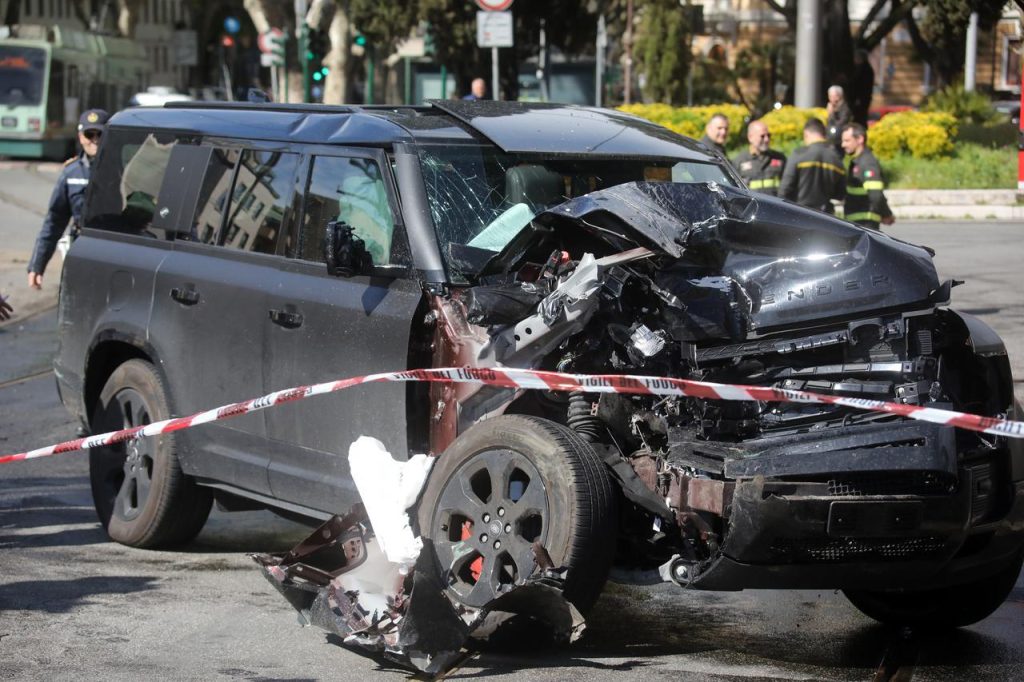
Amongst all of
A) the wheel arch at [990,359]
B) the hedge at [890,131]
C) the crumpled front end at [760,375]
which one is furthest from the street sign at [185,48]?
the wheel arch at [990,359]

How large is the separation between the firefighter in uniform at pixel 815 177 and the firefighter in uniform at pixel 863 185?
10 centimetres

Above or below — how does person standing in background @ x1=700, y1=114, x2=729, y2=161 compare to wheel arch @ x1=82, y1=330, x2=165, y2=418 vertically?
above

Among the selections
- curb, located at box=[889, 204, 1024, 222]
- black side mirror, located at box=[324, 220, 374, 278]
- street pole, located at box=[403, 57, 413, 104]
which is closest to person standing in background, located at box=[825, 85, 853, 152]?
curb, located at box=[889, 204, 1024, 222]

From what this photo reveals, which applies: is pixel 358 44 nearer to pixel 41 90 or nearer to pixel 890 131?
pixel 41 90

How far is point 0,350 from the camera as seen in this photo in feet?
44.5

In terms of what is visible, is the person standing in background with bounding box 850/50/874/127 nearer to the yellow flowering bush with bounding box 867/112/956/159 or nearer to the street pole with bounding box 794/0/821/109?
the yellow flowering bush with bounding box 867/112/956/159

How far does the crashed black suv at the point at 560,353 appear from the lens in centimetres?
503

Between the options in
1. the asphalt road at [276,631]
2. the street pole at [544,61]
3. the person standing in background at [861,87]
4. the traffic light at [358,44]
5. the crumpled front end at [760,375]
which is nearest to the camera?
the crumpled front end at [760,375]

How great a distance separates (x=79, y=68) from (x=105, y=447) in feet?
131

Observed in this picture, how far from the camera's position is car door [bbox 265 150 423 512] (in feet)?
19.5

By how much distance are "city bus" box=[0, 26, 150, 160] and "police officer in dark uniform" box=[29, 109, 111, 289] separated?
30.8m

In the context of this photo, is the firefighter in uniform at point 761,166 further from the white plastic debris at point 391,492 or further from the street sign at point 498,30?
the white plastic debris at point 391,492

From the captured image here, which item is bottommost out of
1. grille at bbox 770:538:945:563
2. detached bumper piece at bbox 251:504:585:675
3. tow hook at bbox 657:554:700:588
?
detached bumper piece at bbox 251:504:585:675

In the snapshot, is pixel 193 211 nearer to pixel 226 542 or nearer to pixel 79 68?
pixel 226 542
